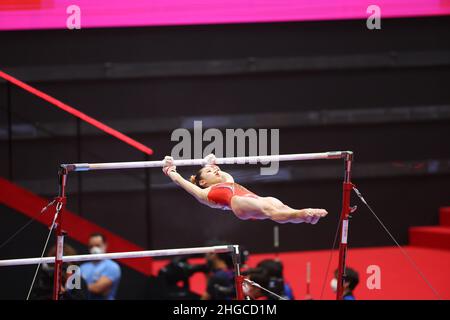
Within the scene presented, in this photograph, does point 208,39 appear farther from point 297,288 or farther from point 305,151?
point 297,288

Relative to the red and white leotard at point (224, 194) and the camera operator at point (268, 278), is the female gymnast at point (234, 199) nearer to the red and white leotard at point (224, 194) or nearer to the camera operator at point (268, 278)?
the red and white leotard at point (224, 194)

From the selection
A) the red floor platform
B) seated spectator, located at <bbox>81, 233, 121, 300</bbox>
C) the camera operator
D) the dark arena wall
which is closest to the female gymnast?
the camera operator

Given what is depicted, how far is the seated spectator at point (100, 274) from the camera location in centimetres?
589

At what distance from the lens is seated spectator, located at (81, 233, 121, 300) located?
19.3ft

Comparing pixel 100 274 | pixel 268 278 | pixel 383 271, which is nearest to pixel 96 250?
pixel 100 274

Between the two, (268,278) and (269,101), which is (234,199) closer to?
(268,278)

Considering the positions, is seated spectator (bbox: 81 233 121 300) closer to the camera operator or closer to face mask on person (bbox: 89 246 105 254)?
face mask on person (bbox: 89 246 105 254)

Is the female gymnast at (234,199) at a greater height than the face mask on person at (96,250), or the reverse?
the female gymnast at (234,199)

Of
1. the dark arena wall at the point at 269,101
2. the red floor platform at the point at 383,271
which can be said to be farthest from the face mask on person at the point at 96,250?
the dark arena wall at the point at 269,101

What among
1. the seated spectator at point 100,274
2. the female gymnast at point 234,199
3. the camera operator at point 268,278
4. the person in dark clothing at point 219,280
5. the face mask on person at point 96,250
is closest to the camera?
the female gymnast at point 234,199

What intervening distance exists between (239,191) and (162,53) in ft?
12.4

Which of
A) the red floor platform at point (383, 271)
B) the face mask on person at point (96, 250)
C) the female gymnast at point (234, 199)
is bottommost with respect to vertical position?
the red floor platform at point (383, 271)

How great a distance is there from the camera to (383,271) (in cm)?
675

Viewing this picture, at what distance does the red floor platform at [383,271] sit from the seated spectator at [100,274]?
1.05m
